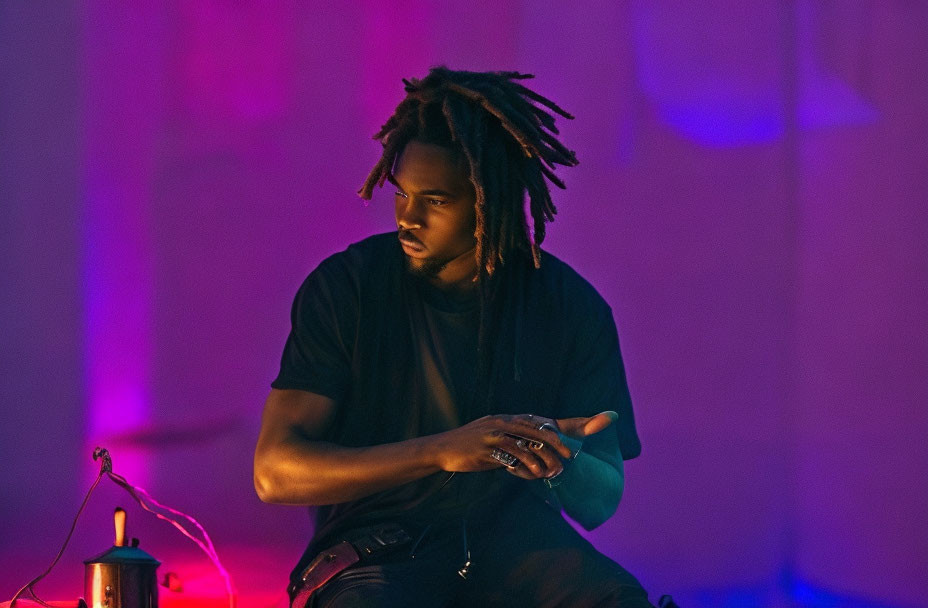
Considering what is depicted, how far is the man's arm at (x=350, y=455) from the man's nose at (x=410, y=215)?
371mm

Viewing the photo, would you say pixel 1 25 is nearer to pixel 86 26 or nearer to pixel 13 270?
pixel 86 26

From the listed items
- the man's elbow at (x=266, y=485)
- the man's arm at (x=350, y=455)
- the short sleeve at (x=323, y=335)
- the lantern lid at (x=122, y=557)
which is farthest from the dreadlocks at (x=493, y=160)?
the lantern lid at (x=122, y=557)

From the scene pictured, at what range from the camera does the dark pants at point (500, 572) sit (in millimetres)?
2119

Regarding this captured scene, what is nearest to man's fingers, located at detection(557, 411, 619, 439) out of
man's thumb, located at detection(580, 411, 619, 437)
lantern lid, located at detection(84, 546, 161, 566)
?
man's thumb, located at detection(580, 411, 619, 437)

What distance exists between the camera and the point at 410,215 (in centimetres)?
235

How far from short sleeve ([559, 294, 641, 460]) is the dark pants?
219 millimetres

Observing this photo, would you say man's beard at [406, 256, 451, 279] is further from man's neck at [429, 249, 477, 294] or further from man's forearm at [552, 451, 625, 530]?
man's forearm at [552, 451, 625, 530]

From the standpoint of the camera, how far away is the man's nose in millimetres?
2342

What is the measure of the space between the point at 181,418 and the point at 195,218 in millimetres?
514

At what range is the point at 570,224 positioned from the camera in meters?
3.35

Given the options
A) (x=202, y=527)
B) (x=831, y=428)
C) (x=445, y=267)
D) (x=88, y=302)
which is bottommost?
(x=202, y=527)

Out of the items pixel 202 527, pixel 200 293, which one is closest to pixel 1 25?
pixel 200 293

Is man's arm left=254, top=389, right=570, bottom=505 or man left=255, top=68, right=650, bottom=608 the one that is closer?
man's arm left=254, top=389, right=570, bottom=505

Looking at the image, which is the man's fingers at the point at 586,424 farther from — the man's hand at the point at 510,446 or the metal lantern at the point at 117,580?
the metal lantern at the point at 117,580
